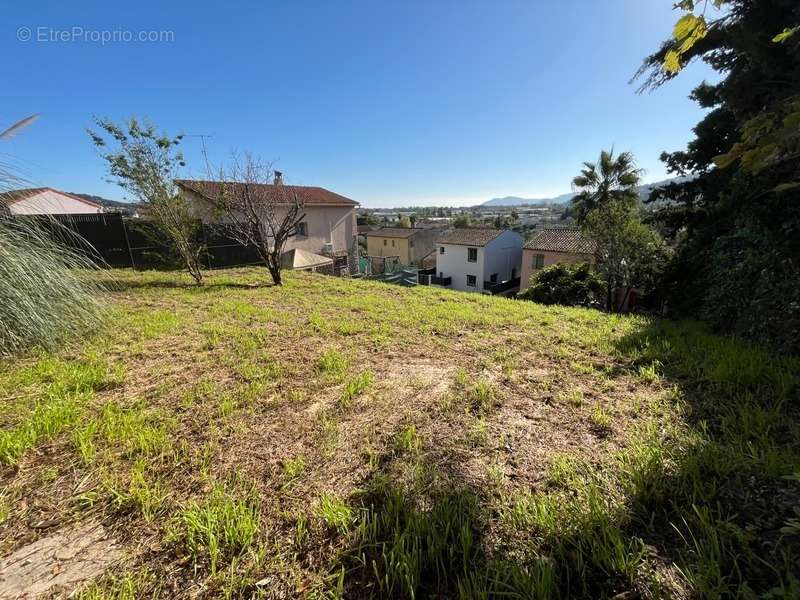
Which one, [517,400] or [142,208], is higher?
[142,208]

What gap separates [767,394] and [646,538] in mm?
1909

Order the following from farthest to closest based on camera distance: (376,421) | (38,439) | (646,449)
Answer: (376,421), (38,439), (646,449)

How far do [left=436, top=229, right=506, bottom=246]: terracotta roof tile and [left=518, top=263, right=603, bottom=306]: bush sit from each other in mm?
11615

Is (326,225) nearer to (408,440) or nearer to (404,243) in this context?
(404,243)

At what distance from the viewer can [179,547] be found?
4.26ft

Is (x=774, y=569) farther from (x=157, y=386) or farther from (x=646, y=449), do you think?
(x=157, y=386)

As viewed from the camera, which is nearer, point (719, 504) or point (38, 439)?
point (719, 504)

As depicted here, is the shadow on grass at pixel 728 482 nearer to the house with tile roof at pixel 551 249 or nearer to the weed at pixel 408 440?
the weed at pixel 408 440

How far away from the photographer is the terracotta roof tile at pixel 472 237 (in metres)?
22.0

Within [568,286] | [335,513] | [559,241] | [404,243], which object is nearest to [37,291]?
[335,513]

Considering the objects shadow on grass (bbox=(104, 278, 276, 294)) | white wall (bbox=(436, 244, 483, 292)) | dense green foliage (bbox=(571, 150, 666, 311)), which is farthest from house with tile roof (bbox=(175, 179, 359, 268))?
dense green foliage (bbox=(571, 150, 666, 311))

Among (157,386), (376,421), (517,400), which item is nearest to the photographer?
(376,421)

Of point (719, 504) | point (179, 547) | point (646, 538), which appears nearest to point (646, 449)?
point (719, 504)

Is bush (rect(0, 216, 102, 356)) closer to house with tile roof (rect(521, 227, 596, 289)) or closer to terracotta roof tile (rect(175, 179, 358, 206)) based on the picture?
terracotta roof tile (rect(175, 179, 358, 206))
